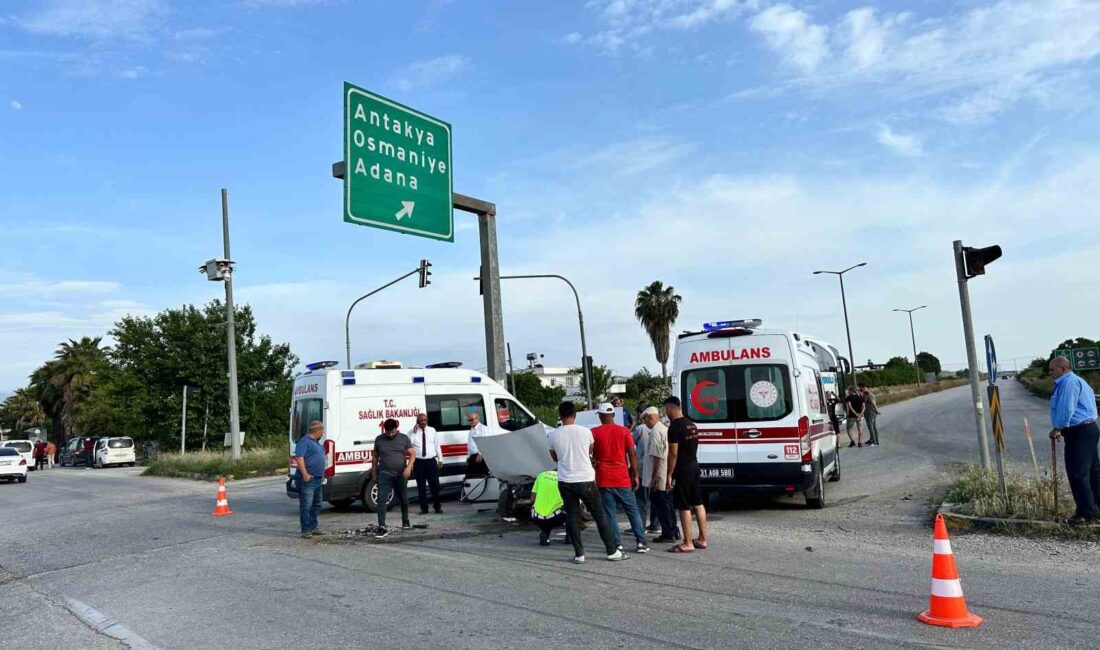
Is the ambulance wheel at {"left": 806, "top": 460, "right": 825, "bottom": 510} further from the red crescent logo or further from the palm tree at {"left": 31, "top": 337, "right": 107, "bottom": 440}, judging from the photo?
the palm tree at {"left": 31, "top": 337, "right": 107, "bottom": 440}

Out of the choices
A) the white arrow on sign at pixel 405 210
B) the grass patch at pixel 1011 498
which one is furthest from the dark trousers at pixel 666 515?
the white arrow on sign at pixel 405 210

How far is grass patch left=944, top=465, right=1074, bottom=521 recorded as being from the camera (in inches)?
350

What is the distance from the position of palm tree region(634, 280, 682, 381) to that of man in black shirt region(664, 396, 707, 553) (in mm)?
46515

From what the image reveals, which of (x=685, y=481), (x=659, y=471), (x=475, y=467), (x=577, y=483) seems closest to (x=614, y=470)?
(x=577, y=483)

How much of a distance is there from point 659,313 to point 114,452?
33.6 meters

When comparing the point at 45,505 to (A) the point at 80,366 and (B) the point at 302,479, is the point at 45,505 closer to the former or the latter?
(B) the point at 302,479

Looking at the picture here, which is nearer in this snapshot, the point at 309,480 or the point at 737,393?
the point at 309,480

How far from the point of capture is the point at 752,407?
11.3m

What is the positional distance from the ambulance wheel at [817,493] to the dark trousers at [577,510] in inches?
164

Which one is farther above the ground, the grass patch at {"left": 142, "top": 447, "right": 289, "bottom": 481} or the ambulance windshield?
the ambulance windshield

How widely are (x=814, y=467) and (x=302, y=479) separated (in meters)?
6.98

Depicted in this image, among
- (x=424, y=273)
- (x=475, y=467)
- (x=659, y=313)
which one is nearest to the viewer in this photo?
(x=475, y=467)

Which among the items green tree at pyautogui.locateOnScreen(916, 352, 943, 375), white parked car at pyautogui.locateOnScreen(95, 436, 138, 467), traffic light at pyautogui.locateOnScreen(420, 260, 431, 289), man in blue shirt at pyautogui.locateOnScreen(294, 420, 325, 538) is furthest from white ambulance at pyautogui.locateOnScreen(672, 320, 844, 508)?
green tree at pyautogui.locateOnScreen(916, 352, 943, 375)

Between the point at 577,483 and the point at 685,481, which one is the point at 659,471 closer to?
the point at 685,481
